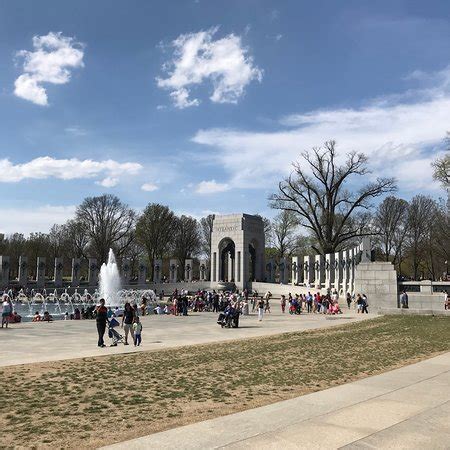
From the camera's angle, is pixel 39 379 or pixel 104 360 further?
pixel 104 360

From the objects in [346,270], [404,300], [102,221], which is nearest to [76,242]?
[102,221]

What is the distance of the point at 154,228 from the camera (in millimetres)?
83812

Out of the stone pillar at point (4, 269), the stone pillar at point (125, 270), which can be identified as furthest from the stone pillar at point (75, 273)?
the stone pillar at point (4, 269)

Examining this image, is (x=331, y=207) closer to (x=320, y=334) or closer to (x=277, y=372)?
(x=320, y=334)

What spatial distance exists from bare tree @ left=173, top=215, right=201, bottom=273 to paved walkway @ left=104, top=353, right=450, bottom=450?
3153 inches

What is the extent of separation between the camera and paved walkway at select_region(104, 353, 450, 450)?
6184 millimetres

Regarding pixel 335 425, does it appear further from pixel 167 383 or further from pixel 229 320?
pixel 229 320

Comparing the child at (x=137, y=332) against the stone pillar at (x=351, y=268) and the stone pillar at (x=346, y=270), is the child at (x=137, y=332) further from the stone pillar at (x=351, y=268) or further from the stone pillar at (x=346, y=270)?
the stone pillar at (x=346, y=270)

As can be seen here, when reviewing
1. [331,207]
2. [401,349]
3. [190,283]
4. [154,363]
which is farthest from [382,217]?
[154,363]

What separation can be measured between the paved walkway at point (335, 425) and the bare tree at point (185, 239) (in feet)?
263

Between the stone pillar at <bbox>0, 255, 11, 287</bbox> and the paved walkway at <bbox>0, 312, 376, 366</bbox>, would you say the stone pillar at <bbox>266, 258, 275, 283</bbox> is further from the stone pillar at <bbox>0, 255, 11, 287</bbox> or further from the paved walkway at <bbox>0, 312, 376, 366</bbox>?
the paved walkway at <bbox>0, 312, 376, 366</bbox>

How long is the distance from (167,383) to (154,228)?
2931 inches

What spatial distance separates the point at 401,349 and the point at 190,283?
179 ft

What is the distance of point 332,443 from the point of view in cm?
620
